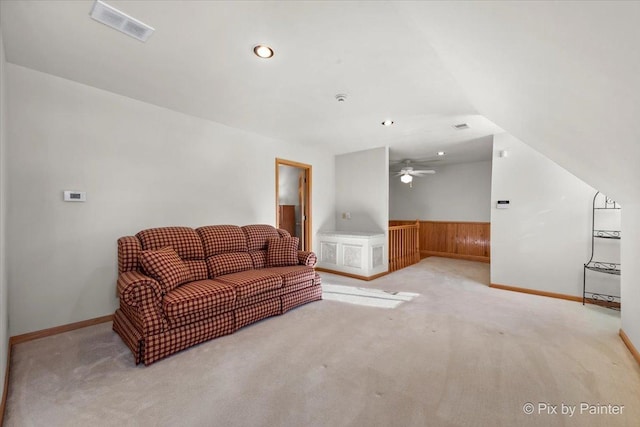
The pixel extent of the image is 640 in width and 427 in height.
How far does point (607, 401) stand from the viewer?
171 cm

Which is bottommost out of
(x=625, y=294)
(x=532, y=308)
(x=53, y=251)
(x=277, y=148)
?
(x=532, y=308)

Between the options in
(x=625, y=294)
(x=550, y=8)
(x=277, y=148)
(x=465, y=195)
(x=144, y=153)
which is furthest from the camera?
(x=465, y=195)

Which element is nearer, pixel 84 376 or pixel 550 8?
pixel 550 8

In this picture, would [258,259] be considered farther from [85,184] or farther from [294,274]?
[85,184]

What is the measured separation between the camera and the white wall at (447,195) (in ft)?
22.3

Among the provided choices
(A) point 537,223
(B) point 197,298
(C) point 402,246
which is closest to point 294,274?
(B) point 197,298

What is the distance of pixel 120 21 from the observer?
1826 mm

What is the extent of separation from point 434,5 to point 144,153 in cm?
330

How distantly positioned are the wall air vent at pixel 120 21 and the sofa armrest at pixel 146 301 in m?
1.89

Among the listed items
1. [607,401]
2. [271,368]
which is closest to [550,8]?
[607,401]

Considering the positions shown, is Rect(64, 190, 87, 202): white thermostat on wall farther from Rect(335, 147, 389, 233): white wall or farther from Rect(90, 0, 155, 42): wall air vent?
Rect(335, 147, 389, 233): white wall

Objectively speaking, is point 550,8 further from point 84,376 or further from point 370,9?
point 84,376

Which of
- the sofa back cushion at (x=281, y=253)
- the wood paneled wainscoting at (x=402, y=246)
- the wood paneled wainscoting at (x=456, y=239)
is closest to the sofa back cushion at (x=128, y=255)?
the sofa back cushion at (x=281, y=253)

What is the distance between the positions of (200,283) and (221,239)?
2.34 feet
